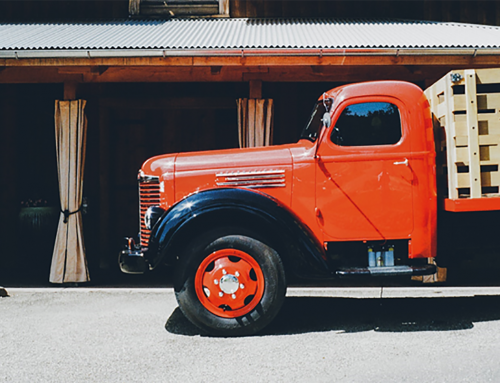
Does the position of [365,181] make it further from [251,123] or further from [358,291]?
[251,123]

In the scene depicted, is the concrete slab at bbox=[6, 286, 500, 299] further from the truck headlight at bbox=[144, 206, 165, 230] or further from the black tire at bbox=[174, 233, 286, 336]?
the truck headlight at bbox=[144, 206, 165, 230]

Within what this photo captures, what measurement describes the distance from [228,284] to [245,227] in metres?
0.52

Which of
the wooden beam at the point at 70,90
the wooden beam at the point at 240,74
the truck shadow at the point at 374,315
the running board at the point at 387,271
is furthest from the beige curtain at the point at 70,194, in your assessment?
the running board at the point at 387,271

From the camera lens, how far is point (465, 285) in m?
6.23

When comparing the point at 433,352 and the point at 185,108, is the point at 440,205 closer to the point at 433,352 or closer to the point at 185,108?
the point at 433,352

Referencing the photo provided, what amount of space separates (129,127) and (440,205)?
6026 mm

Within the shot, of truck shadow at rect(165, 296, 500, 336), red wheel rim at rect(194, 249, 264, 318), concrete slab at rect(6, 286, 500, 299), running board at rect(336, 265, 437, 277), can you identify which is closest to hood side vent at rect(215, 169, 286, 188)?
red wheel rim at rect(194, 249, 264, 318)

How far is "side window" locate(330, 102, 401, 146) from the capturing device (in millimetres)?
4305

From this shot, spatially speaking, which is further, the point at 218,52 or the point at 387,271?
the point at 218,52

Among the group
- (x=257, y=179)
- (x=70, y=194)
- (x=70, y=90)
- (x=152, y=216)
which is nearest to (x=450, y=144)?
(x=257, y=179)

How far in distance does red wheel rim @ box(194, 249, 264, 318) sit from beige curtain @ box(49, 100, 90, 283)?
284cm

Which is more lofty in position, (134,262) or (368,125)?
(368,125)

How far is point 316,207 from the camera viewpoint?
14.1 ft

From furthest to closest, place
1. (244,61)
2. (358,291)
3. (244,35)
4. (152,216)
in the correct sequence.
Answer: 1. (244,35)
2. (244,61)
3. (358,291)
4. (152,216)
